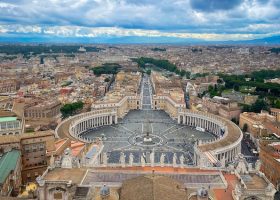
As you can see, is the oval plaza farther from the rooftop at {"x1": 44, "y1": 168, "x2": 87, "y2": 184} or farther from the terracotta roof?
the rooftop at {"x1": 44, "y1": 168, "x2": 87, "y2": 184}

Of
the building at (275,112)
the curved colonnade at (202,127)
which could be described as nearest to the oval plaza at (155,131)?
the curved colonnade at (202,127)

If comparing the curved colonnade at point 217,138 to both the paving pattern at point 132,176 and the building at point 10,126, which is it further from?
the building at point 10,126

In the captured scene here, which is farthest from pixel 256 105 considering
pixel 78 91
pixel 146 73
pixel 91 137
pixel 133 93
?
pixel 146 73

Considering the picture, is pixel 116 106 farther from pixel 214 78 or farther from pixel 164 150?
pixel 214 78

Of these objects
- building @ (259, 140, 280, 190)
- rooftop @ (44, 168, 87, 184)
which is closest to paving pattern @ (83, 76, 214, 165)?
building @ (259, 140, 280, 190)

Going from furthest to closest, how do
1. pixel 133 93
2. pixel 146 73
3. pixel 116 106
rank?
pixel 146 73 → pixel 133 93 → pixel 116 106
